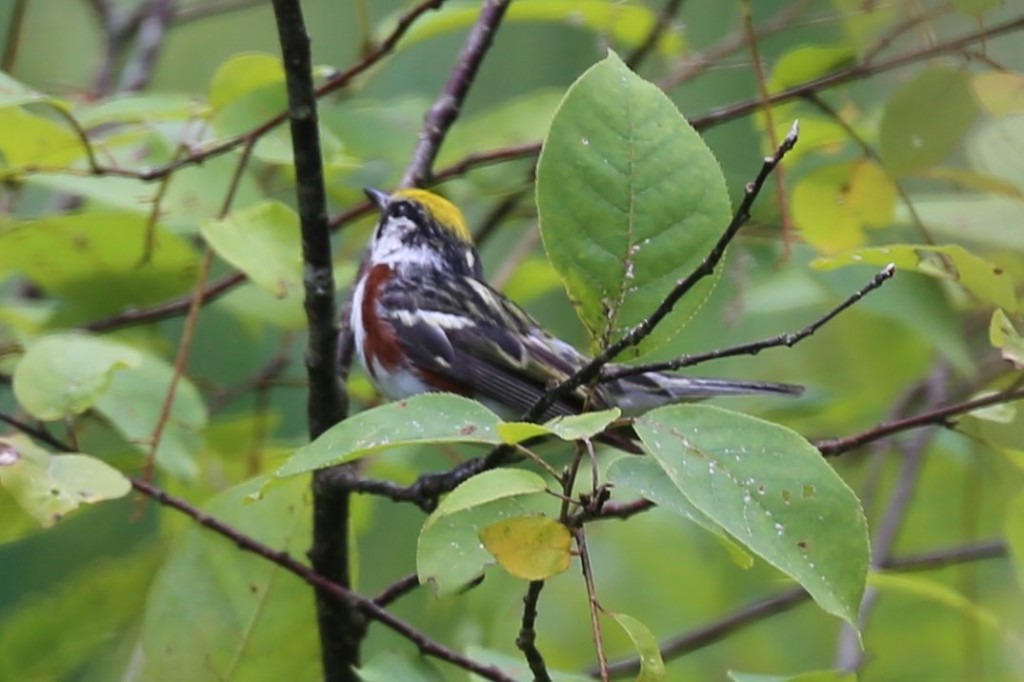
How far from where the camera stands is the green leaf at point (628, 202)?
4.50 ft

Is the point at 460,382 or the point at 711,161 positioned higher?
the point at 711,161

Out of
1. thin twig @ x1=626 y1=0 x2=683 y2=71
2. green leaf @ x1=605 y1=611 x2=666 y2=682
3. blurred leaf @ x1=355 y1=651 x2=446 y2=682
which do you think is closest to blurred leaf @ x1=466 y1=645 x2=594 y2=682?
blurred leaf @ x1=355 y1=651 x2=446 y2=682

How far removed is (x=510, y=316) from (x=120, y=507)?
111 centimetres

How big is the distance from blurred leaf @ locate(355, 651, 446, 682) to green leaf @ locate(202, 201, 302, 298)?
562 millimetres

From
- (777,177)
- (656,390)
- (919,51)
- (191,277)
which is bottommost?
(656,390)

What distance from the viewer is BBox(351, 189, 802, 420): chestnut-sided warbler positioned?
2.87 m

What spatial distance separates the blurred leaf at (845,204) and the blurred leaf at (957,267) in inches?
18.0

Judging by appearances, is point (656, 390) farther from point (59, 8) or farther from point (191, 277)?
point (59, 8)

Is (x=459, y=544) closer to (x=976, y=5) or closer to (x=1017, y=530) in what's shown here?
(x=1017, y=530)

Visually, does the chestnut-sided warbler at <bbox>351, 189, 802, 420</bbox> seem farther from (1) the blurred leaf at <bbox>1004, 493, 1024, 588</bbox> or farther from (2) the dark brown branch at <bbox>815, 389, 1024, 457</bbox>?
(1) the blurred leaf at <bbox>1004, 493, 1024, 588</bbox>

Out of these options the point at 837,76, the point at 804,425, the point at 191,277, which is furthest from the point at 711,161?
the point at 804,425

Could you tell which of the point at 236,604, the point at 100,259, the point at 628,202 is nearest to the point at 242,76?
the point at 100,259

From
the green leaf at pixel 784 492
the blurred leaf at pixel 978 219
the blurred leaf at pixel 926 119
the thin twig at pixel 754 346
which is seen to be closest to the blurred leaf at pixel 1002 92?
the blurred leaf at pixel 926 119

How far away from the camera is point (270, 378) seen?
2863 mm
